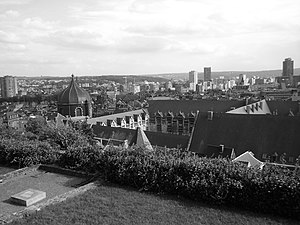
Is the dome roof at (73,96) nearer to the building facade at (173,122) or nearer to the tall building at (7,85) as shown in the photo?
the building facade at (173,122)

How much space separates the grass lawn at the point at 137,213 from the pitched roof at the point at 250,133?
1433 centimetres

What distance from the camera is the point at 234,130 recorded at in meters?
24.2

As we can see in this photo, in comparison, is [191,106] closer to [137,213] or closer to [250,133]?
[250,133]

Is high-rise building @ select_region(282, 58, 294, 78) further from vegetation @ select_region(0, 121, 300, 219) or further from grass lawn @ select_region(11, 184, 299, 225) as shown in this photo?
grass lawn @ select_region(11, 184, 299, 225)

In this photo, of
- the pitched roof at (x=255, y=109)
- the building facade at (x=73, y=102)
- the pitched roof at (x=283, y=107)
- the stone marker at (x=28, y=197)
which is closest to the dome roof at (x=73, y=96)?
the building facade at (x=73, y=102)

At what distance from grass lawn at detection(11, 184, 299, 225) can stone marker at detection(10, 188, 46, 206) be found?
0.99m

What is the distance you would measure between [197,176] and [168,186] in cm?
118

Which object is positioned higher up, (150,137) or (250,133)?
(250,133)

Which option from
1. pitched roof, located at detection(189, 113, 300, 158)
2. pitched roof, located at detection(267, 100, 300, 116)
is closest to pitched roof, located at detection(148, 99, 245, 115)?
pitched roof, located at detection(267, 100, 300, 116)

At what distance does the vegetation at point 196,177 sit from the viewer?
351 inches

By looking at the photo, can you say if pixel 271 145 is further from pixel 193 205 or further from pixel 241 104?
pixel 241 104

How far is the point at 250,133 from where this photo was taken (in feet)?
76.7

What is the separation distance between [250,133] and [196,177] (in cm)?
1486

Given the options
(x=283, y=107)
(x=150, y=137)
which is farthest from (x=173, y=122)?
(x=150, y=137)
